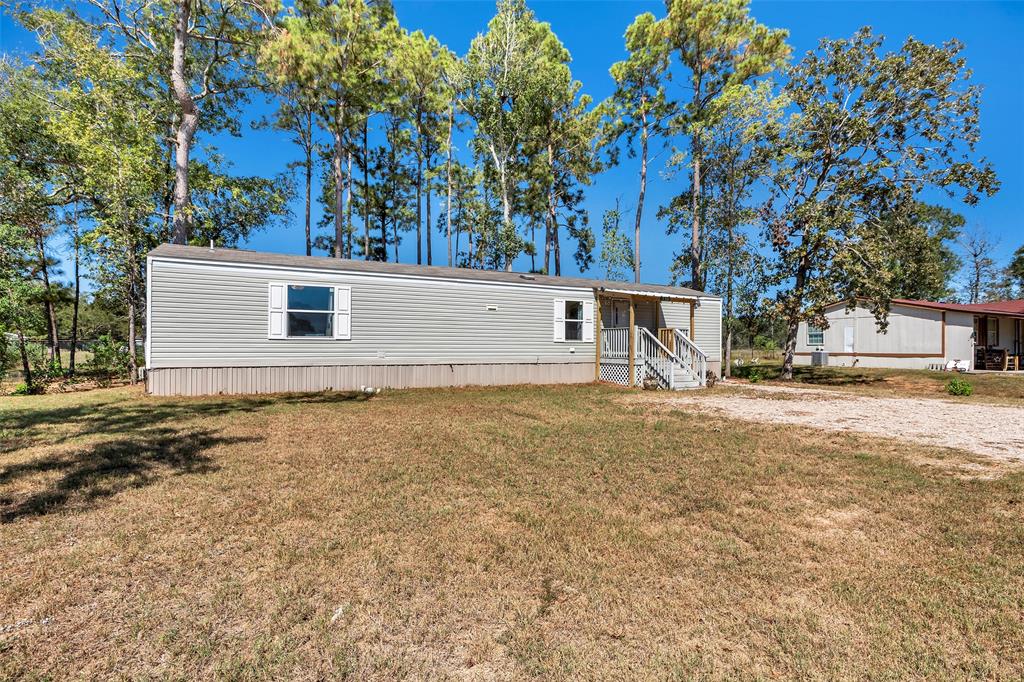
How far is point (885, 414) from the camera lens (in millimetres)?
9227

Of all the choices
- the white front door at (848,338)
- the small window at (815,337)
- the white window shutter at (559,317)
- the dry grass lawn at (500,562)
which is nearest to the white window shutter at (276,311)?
the dry grass lawn at (500,562)

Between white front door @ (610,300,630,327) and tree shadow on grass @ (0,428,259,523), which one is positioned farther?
white front door @ (610,300,630,327)

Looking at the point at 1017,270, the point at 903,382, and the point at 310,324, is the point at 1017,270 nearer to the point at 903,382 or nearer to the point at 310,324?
the point at 903,382

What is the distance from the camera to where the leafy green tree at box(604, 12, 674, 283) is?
76.4 ft

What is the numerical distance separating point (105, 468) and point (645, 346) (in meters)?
13.7

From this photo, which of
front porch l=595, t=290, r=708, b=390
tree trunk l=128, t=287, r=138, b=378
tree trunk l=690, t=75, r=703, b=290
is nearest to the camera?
tree trunk l=128, t=287, r=138, b=378

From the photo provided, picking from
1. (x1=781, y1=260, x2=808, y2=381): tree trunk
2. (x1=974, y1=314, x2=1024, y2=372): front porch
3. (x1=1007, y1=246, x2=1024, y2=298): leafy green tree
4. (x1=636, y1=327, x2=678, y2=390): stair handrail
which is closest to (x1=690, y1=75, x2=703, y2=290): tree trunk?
(x1=781, y1=260, x2=808, y2=381): tree trunk

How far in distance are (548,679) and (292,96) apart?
27.5 meters

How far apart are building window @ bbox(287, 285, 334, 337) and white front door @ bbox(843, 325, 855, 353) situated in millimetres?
25838

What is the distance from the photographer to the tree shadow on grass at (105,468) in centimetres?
384

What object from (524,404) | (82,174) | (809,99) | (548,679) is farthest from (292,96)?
(548,679)

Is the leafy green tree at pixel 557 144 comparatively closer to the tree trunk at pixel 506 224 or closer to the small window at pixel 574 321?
the tree trunk at pixel 506 224

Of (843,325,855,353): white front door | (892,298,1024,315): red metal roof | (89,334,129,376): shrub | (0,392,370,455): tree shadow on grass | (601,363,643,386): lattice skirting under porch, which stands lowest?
(0,392,370,455): tree shadow on grass

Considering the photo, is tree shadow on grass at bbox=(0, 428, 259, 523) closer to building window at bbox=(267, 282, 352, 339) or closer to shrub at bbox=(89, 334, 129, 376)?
building window at bbox=(267, 282, 352, 339)
